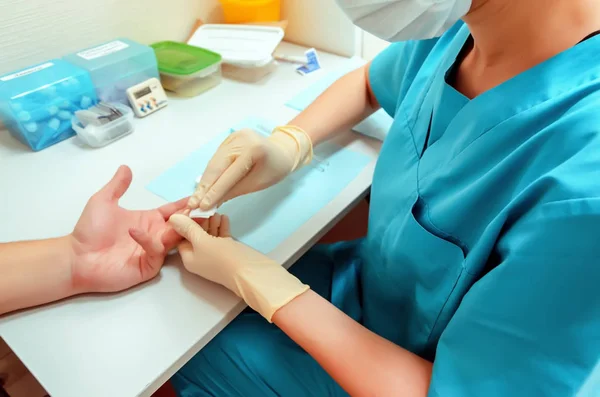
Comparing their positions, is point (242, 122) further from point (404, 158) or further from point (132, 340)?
point (132, 340)

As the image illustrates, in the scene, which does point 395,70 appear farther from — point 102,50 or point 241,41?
point 102,50

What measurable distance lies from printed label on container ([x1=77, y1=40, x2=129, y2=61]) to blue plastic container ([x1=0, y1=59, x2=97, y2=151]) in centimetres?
6

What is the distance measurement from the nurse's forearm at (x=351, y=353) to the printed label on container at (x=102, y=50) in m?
0.81

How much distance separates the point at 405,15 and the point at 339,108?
420mm

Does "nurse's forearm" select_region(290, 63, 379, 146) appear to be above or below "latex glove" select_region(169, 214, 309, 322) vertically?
above

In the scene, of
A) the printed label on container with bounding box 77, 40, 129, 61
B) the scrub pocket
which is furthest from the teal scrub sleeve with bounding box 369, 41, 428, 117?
the printed label on container with bounding box 77, 40, 129, 61

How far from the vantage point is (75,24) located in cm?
108

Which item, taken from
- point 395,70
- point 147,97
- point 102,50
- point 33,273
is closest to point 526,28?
point 395,70

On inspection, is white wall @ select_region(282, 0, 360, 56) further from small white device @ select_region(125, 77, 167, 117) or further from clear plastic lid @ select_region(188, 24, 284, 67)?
small white device @ select_region(125, 77, 167, 117)

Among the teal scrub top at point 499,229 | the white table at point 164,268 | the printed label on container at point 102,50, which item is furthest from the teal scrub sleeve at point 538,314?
the printed label on container at point 102,50

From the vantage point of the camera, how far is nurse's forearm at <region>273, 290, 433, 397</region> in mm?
571

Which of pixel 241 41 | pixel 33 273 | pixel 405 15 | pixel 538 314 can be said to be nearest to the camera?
pixel 538 314

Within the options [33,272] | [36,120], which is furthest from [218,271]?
[36,120]

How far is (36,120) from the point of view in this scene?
96 centimetres
